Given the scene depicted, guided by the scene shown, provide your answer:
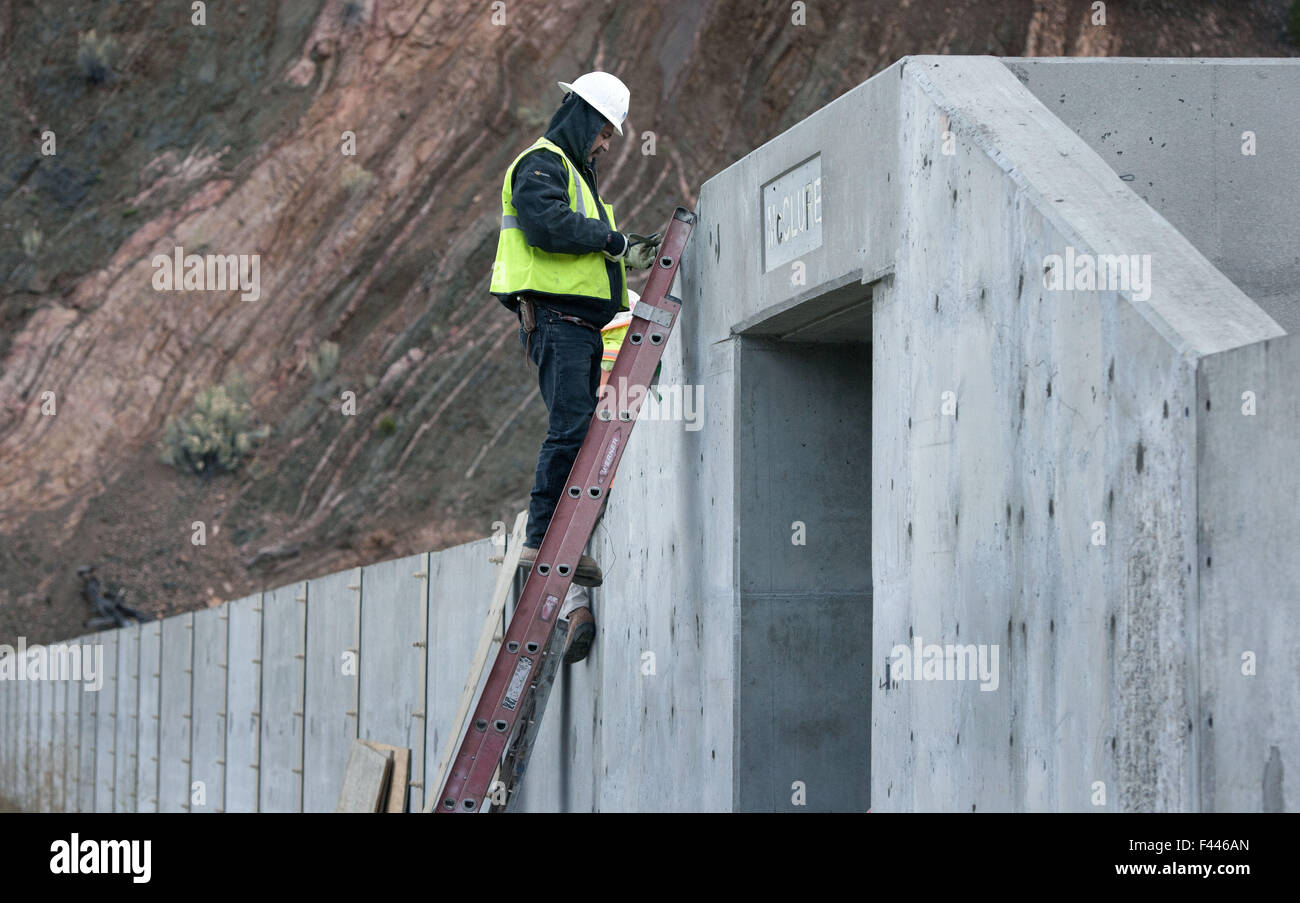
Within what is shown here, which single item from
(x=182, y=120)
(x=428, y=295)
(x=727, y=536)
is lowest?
(x=727, y=536)

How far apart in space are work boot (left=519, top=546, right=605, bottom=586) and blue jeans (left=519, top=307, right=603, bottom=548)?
293mm

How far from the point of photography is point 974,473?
206 inches

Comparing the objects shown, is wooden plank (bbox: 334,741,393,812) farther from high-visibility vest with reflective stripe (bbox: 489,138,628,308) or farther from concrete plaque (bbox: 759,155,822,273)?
concrete plaque (bbox: 759,155,822,273)

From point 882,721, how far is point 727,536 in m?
1.69

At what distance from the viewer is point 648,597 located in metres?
→ 8.53

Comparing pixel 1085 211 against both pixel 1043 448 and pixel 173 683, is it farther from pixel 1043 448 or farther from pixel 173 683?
pixel 173 683

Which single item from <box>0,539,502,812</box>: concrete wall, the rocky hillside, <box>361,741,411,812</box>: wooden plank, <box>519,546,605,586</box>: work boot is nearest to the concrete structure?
<box>519,546,605,586</box>: work boot

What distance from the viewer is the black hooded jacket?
294 inches

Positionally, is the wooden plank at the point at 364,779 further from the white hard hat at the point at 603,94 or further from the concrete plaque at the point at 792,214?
the concrete plaque at the point at 792,214

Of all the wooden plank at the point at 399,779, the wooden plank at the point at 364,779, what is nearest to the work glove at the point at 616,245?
the wooden plank at the point at 399,779

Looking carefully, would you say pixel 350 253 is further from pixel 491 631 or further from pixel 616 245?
pixel 616 245

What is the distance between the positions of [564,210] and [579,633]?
2.62 meters

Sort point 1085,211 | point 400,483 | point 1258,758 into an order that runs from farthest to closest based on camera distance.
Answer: point 400,483, point 1085,211, point 1258,758

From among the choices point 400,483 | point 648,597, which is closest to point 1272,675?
point 648,597
